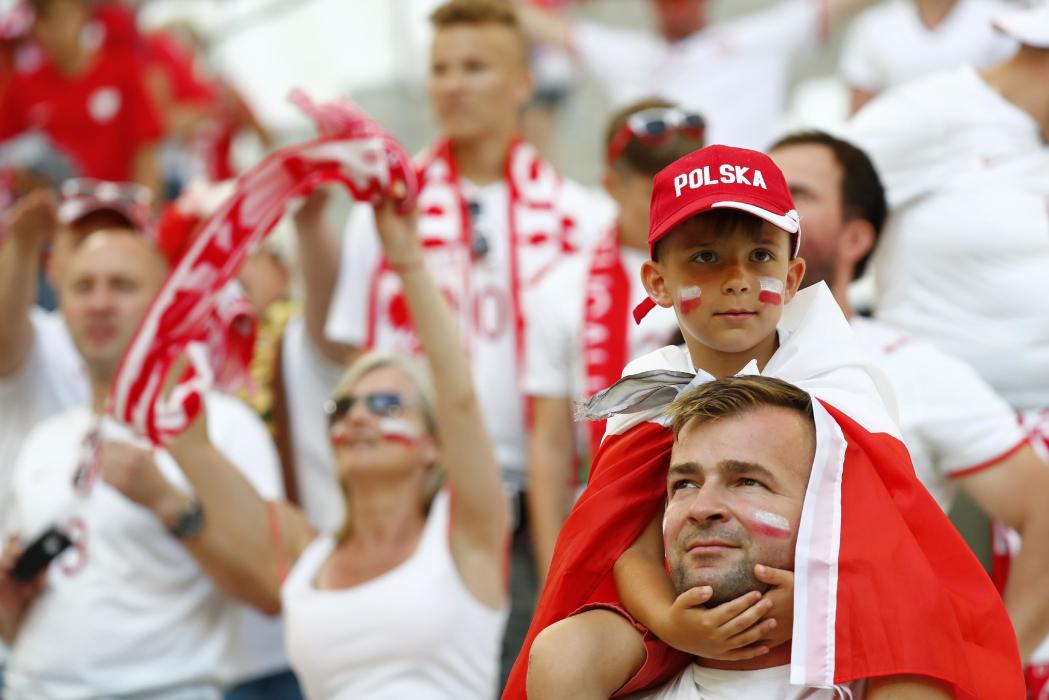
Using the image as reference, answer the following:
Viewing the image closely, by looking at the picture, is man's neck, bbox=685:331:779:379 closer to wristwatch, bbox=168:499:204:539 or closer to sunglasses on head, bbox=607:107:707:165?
sunglasses on head, bbox=607:107:707:165

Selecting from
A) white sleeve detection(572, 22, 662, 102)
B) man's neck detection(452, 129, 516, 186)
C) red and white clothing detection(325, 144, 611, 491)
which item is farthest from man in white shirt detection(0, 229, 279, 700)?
white sleeve detection(572, 22, 662, 102)

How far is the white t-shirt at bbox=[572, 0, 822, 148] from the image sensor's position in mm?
6094

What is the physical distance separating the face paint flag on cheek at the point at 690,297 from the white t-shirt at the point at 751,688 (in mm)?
543

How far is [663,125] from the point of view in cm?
452

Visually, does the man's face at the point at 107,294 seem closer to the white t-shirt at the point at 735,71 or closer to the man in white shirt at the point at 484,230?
the man in white shirt at the point at 484,230

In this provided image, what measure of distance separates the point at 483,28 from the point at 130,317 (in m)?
1.51

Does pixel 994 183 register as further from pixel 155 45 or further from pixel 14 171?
pixel 155 45

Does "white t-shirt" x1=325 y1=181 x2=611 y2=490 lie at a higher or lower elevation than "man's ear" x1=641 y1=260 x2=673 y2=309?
higher

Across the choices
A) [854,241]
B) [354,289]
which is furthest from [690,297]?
[354,289]

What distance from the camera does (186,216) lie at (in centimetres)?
543

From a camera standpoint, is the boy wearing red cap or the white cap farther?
the white cap

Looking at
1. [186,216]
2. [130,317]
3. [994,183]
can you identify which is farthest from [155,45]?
[994,183]

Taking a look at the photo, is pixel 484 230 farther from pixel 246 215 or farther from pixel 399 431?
pixel 246 215

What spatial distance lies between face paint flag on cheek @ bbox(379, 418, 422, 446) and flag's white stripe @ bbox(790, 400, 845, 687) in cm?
198
